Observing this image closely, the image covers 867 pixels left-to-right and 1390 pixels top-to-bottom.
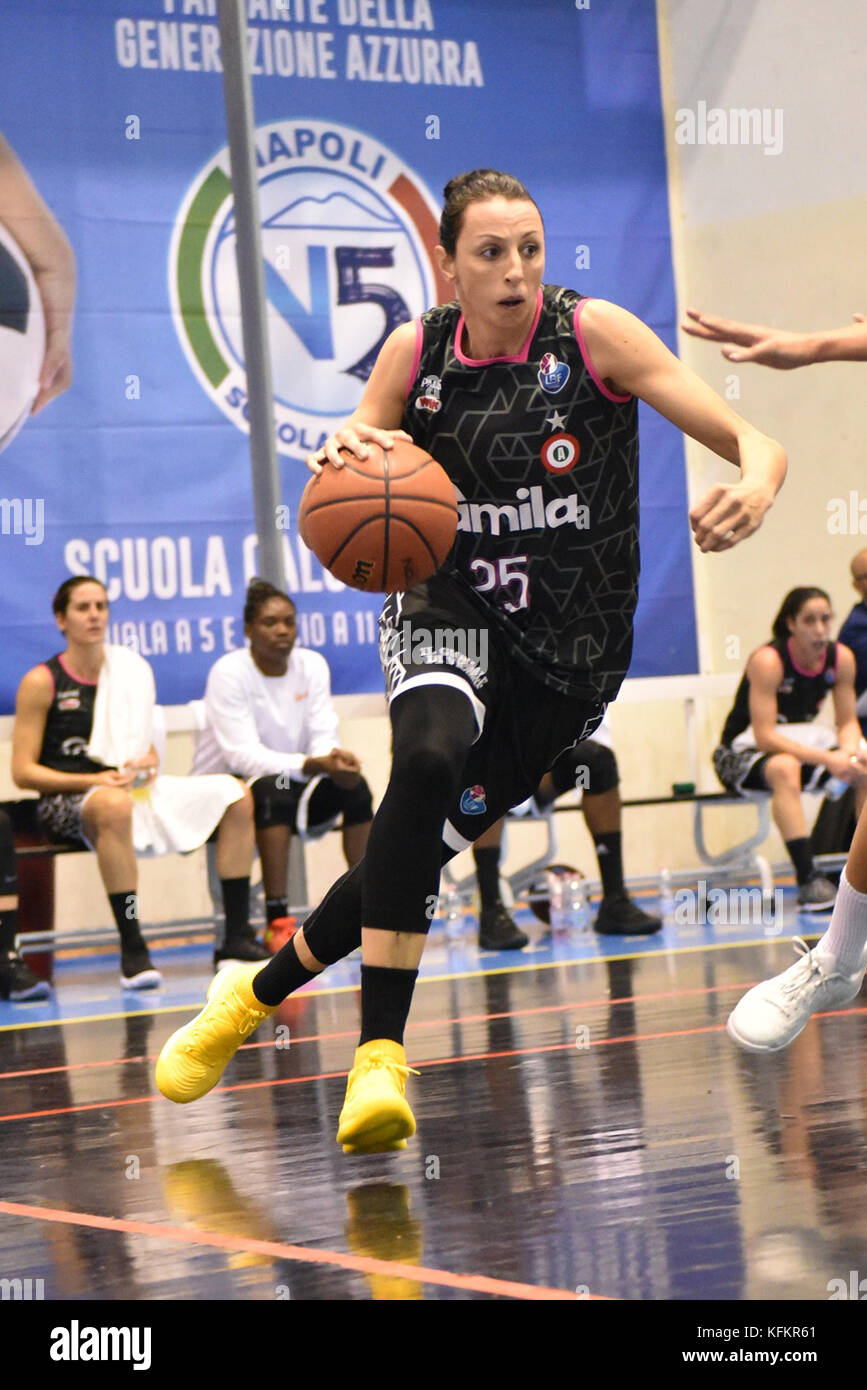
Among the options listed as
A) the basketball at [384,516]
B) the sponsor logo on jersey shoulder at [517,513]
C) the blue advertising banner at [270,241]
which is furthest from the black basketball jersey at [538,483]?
the blue advertising banner at [270,241]

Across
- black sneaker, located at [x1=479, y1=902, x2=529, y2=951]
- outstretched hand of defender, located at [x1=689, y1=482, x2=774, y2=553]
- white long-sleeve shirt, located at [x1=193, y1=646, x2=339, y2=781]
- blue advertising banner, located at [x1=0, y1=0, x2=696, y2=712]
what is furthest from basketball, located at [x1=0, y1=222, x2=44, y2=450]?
outstretched hand of defender, located at [x1=689, y1=482, x2=774, y2=553]

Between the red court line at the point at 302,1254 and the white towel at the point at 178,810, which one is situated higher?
the white towel at the point at 178,810

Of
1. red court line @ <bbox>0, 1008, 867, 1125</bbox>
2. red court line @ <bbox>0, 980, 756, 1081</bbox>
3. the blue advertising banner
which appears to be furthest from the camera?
the blue advertising banner

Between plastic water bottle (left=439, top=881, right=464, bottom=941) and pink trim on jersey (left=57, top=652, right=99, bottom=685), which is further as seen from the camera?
plastic water bottle (left=439, top=881, right=464, bottom=941)

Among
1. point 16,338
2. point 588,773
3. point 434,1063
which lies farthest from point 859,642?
point 434,1063

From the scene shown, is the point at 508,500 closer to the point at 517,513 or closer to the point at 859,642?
the point at 517,513

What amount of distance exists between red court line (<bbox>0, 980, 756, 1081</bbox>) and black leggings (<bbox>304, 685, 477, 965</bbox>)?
1.83m

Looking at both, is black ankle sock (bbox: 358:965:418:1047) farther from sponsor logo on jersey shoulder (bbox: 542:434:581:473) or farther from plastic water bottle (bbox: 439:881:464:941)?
plastic water bottle (bbox: 439:881:464:941)

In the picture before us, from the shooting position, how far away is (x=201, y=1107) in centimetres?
387

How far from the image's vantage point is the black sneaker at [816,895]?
7.25 metres

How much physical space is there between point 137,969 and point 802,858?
2.70 m

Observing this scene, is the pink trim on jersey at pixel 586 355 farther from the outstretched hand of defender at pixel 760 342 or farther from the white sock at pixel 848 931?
the white sock at pixel 848 931

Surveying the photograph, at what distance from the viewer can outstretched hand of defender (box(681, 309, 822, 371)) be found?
3.03m

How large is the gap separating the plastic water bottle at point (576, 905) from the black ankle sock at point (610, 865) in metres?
0.35
